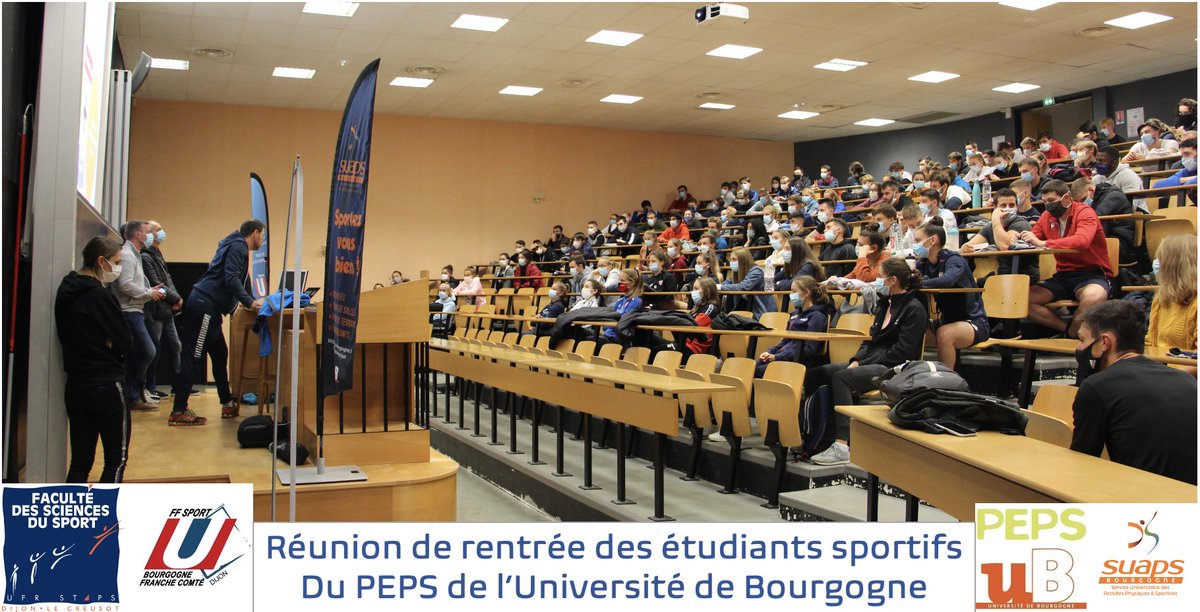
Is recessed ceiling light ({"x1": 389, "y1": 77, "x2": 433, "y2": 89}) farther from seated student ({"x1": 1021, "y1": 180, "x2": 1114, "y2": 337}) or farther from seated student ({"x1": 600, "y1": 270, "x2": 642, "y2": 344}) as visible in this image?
seated student ({"x1": 1021, "y1": 180, "x2": 1114, "y2": 337})

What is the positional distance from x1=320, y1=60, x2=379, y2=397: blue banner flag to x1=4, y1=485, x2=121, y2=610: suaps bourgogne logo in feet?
2.63

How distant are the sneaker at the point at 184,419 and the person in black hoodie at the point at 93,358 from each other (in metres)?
1.59

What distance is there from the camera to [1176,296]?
3.79 metres

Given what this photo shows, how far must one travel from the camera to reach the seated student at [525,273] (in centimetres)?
1316

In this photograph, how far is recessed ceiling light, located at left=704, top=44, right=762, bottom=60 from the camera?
10562 millimetres

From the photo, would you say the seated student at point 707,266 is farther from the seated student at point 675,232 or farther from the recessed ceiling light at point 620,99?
the recessed ceiling light at point 620,99

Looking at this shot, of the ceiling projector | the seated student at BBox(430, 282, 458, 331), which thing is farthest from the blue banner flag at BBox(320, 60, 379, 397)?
the seated student at BBox(430, 282, 458, 331)

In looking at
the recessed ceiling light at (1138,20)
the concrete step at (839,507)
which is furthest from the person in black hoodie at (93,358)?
the recessed ceiling light at (1138,20)

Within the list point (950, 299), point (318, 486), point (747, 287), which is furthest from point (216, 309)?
point (950, 299)

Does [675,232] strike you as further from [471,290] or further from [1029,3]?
[1029,3]

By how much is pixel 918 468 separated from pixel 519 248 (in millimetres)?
12120

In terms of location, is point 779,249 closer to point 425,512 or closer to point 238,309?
point 238,309

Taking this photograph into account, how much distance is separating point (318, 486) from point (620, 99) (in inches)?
440

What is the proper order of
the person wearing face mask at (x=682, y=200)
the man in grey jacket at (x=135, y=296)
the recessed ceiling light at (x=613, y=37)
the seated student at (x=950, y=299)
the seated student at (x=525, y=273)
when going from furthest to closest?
the person wearing face mask at (x=682, y=200)
the seated student at (x=525, y=273)
the recessed ceiling light at (x=613, y=37)
the seated student at (x=950, y=299)
the man in grey jacket at (x=135, y=296)
